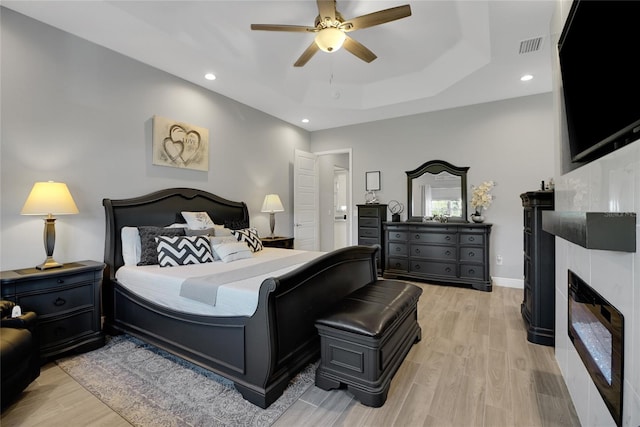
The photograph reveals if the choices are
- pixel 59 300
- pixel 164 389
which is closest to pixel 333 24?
pixel 164 389

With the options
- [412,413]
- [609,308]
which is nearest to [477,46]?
[609,308]

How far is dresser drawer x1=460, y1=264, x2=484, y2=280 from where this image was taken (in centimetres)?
417

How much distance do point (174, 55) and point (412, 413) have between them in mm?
3845

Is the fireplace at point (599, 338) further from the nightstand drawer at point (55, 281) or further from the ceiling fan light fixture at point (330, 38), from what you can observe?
the nightstand drawer at point (55, 281)

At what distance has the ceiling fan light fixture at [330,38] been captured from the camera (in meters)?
2.46

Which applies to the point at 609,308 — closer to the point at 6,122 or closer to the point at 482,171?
the point at 482,171

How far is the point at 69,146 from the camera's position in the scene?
276 cm

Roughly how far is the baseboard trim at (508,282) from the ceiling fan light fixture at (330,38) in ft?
13.1

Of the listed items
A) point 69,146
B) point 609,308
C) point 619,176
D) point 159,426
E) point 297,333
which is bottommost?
point 159,426

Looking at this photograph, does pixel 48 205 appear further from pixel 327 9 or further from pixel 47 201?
pixel 327 9

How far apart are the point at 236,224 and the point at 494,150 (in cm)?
401

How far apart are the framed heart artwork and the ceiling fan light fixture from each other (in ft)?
6.79

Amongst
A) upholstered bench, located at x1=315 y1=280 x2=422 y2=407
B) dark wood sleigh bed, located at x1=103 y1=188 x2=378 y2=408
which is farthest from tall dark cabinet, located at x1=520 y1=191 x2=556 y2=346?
dark wood sleigh bed, located at x1=103 y1=188 x2=378 y2=408

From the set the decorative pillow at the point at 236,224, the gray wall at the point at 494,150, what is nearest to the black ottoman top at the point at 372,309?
the decorative pillow at the point at 236,224
